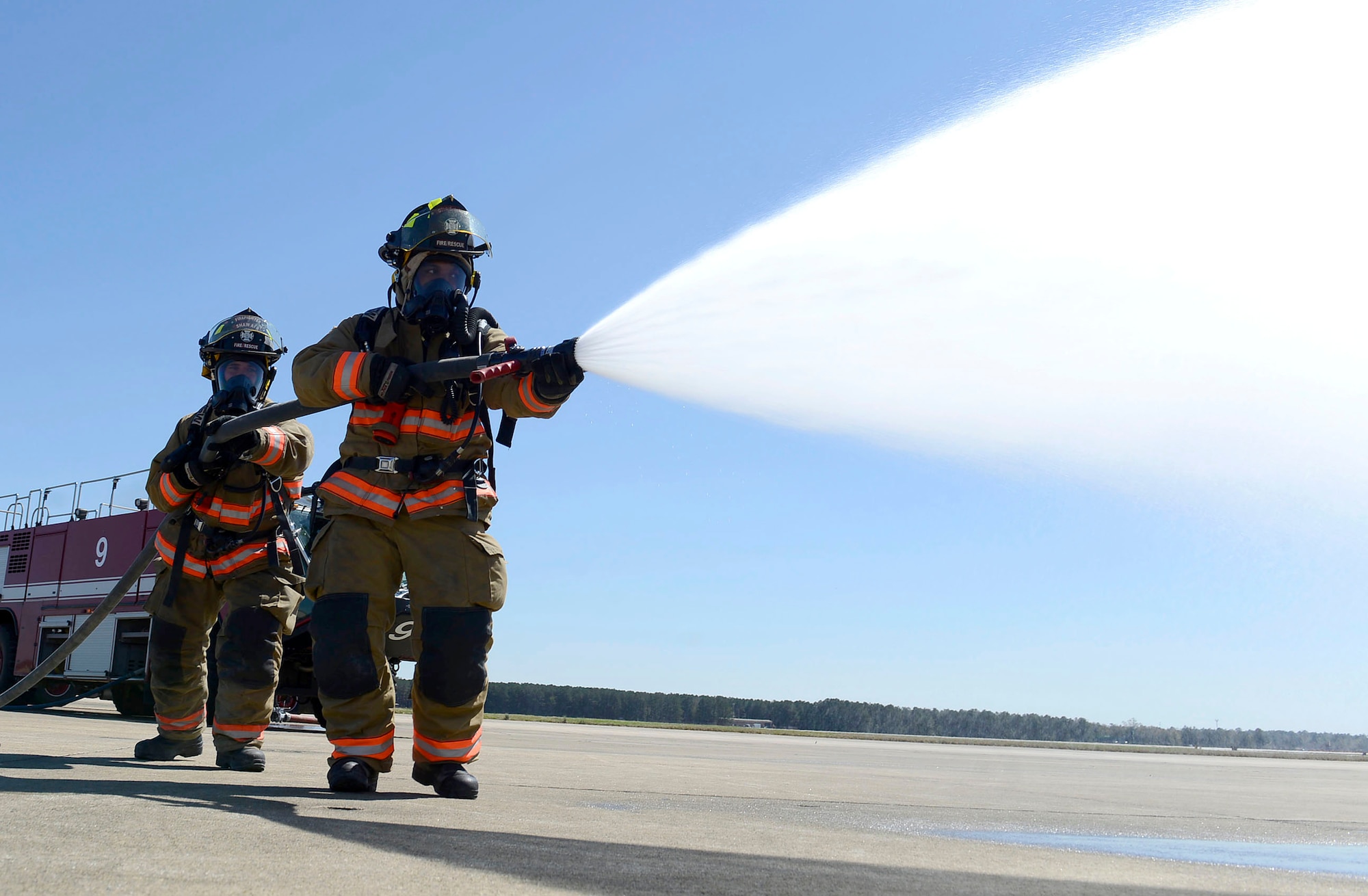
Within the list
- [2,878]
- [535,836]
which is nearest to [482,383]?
[535,836]

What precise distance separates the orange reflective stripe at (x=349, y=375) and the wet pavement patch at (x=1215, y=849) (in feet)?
9.53

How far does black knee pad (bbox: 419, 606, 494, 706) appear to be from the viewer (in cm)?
439

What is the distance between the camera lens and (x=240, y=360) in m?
6.17

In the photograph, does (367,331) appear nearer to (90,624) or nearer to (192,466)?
(192,466)

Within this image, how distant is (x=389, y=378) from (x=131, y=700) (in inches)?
442

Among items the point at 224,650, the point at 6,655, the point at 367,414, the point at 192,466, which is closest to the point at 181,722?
the point at 224,650

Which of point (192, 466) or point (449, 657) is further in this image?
point (192, 466)

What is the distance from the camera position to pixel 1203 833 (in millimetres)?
4891

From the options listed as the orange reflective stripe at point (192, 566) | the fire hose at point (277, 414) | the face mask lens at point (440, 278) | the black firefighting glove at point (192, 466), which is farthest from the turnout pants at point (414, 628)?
the orange reflective stripe at point (192, 566)

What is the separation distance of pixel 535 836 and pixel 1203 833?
11.0 ft

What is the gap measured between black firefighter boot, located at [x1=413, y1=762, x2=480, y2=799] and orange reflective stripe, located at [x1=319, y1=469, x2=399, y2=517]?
1.04m

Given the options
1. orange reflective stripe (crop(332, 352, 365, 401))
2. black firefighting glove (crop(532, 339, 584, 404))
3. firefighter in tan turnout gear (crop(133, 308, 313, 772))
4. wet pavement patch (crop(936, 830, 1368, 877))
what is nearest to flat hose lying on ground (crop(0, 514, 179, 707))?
firefighter in tan turnout gear (crop(133, 308, 313, 772))

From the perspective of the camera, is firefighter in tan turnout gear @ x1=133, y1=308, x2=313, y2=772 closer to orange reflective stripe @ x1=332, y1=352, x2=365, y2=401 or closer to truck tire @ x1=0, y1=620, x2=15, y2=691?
orange reflective stripe @ x1=332, y1=352, x2=365, y2=401

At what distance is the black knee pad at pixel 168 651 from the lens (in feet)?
19.2
